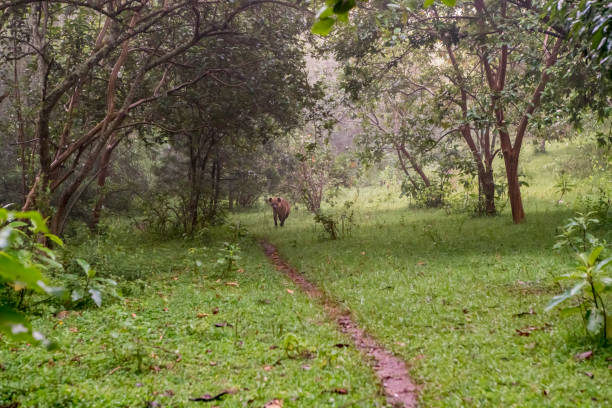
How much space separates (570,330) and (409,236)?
318 inches

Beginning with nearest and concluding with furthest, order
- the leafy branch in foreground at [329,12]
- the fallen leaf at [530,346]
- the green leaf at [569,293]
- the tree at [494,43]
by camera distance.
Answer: the leafy branch in foreground at [329,12] → the green leaf at [569,293] → the fallen leaf at [530,346] → the tree at [494,43]

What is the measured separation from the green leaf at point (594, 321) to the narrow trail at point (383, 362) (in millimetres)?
1512

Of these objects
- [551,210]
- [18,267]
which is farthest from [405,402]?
[551,210]

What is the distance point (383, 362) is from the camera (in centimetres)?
460

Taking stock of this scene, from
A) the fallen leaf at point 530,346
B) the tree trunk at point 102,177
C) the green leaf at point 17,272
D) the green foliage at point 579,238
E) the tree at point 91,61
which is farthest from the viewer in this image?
the tree trunk at point 102,177

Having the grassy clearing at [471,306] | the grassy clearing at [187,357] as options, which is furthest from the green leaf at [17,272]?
the grassy clearing at [471,306]

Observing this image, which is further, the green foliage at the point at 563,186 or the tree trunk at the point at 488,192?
the tree trunk at the point at 488,192

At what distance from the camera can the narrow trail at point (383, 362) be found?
385 centimetres

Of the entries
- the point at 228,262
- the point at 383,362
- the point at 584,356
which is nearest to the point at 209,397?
the point at 383,362

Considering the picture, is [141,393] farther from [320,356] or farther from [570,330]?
[570,330]

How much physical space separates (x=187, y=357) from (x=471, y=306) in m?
3.41

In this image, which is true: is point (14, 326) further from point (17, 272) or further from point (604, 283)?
point (604, 283)

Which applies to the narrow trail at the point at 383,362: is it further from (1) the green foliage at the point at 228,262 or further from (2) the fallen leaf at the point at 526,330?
(1) the green foliage at the point at 228,262

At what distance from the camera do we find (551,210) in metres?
14.5
